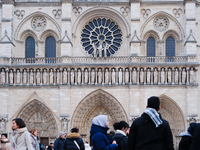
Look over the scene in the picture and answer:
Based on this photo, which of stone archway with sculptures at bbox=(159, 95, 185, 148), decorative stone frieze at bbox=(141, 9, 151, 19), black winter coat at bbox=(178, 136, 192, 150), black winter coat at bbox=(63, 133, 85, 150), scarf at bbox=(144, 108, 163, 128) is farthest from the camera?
decorative stone frieze at bbox=(141, 9, 151, 19)

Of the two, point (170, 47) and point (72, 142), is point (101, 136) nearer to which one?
point (72, 142)

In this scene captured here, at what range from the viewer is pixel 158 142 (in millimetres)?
4680

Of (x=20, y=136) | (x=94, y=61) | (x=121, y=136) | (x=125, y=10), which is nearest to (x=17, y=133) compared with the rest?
(x=20, y=136)

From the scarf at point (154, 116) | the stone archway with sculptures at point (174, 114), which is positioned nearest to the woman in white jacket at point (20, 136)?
the scarf at point (154, 116)

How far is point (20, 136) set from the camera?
602 centimetres

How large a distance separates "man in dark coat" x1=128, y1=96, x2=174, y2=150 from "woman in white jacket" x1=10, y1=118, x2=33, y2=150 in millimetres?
2146

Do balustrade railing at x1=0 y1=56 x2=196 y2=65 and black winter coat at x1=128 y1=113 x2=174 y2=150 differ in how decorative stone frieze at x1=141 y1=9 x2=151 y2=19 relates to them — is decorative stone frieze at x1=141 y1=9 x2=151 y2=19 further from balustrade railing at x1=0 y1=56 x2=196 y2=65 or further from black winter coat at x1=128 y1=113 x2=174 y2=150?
black winter coat at x1=128 y1=113 x2=174 y2=150

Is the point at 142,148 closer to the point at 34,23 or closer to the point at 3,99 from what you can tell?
the point at 3,99

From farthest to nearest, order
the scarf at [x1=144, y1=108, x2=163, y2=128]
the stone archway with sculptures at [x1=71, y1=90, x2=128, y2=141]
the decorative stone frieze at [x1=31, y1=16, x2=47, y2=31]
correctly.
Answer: the decorative stone frieze at [x1=31, y1=16, x2=47, y2=31], the stone archway with sculptures at [x1=71, y1=90, x2=128, y2=141], the scarf at [x1=144, y1=108, x2=163, y2=128]

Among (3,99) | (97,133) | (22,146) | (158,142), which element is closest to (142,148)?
(158,142)

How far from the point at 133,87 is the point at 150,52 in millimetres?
2997

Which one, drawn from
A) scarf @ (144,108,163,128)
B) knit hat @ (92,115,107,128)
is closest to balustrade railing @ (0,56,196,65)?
knit hat @ (92,115,107,128)

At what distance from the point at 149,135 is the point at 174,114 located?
647 inches

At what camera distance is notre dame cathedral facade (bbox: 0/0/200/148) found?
66.0 ft
